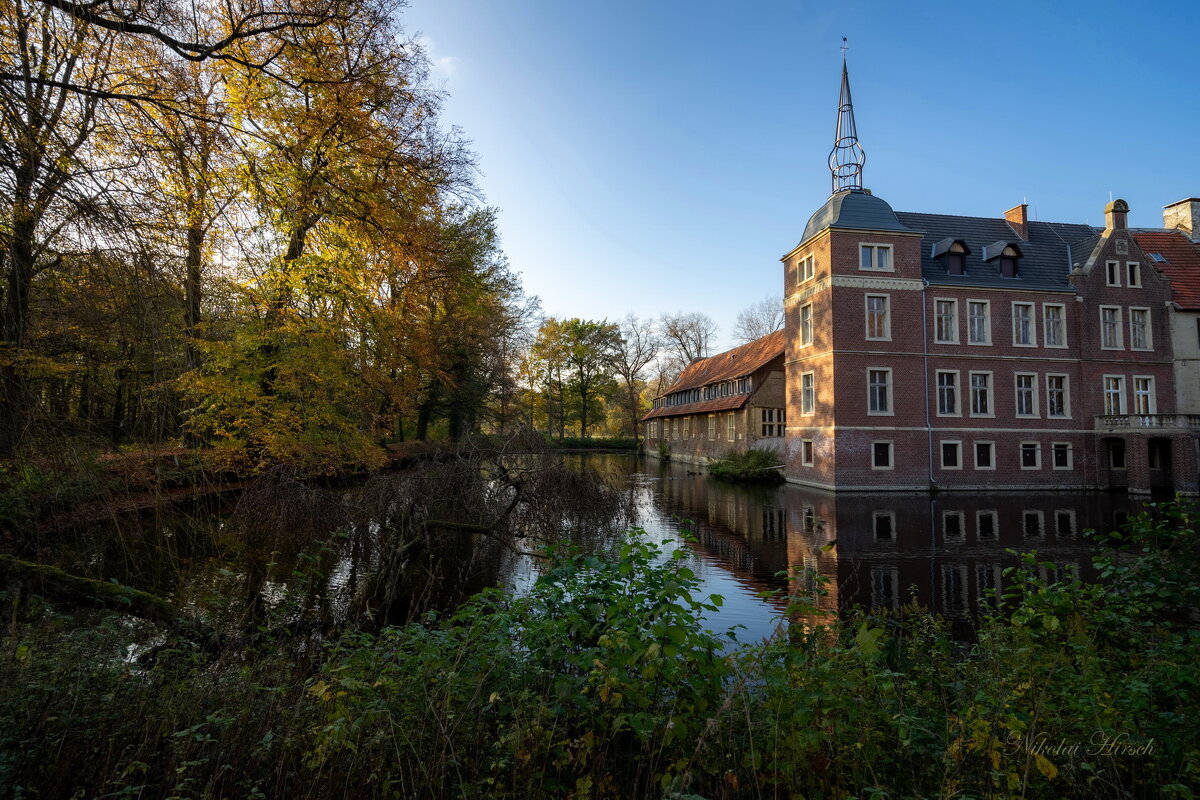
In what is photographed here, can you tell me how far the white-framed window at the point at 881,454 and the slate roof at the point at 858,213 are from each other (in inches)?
333

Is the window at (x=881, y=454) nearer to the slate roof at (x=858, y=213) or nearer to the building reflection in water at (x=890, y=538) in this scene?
the building reflection in water at (x=890, y=538)

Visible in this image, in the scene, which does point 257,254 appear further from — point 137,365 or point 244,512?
point 244,512

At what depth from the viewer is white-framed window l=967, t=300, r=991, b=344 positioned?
2422 centimetres

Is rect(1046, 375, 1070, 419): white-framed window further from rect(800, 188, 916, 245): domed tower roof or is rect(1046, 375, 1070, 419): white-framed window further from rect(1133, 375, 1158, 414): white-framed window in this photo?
rect(800, 188, 916, 245): domed tower roof

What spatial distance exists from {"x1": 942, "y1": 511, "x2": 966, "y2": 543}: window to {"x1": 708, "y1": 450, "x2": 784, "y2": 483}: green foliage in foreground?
10018 mm

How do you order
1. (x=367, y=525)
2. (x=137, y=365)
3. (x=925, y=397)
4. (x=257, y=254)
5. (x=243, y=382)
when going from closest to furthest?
(x=137, y=365) → (x=257, y=254) → (x=367, y=525) → (x=243, y=382) → (x=925, y=397)

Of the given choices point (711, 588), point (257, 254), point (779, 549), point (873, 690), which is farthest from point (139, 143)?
point (779, 549)

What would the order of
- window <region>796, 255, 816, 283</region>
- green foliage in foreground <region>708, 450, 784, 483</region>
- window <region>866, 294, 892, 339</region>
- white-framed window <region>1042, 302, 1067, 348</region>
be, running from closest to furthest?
1. window <region>866, 294, 892, 339</region>
2. white-framed window <region>1042, 302, 1067, 348</region>
3. window <region>796, 255, 816, 283</region>
4. green foliage in foreground <region>708, 450, 784, 483</region>

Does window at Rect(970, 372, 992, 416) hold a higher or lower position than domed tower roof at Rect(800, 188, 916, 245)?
lower

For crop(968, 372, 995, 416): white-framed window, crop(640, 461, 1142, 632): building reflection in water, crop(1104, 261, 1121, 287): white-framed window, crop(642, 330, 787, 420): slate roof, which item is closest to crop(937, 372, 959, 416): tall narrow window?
crop(968, 372, 995, 416): white-framed window

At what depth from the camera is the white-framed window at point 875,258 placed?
23516 millimetres

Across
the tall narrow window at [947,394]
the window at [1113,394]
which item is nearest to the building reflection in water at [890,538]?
the tall narrow window at [947,394]

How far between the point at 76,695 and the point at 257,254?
2609 millimetres

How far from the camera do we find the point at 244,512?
7.11 m
